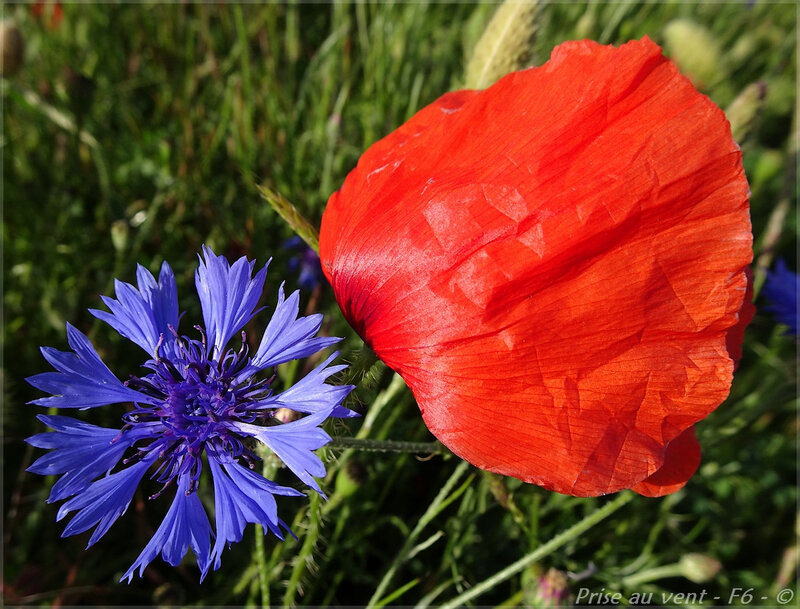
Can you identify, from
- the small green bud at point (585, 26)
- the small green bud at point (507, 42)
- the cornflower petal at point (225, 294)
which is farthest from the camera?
the small green bud at point (585, 26)

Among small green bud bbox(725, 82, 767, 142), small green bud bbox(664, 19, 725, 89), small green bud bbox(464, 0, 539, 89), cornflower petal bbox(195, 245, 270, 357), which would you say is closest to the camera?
cornflower petal bbox(195, 245, 270, 357)

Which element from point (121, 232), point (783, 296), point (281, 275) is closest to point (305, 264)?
point (281, 275)

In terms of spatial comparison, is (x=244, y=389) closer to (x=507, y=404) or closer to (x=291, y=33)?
(x=507, y=404)

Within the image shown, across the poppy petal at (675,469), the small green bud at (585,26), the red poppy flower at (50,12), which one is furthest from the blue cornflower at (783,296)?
the red poppy flower at (50,12)

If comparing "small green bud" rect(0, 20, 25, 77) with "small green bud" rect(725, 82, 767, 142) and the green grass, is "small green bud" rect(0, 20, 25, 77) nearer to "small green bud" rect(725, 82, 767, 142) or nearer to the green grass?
the green grass

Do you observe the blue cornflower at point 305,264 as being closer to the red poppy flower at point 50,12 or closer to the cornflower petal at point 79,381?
the cornflower petal at point 79,381

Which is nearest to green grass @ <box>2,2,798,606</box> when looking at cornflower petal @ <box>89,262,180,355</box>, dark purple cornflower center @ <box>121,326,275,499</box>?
dark purple cornflower center @ <box>121,326,275,499</box>
